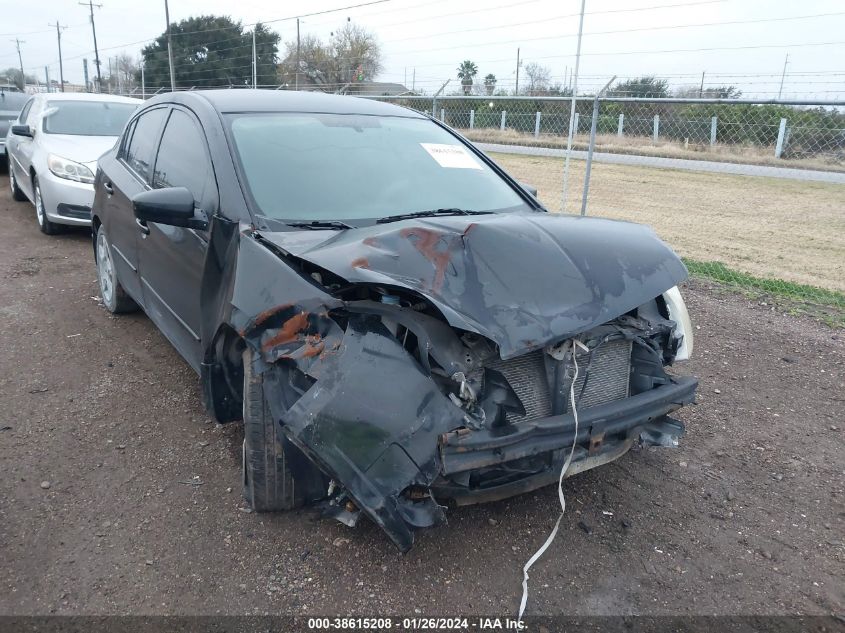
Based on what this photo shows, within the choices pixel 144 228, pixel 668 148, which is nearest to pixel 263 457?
pixel 144 228

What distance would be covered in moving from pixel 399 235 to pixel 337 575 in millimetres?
1339

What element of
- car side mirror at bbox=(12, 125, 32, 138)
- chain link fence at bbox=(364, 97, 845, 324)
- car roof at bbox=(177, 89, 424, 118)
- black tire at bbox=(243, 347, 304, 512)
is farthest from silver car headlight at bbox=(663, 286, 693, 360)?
car side mirror at bbox=(12, 125, 32, 138)

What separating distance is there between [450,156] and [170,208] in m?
1.63

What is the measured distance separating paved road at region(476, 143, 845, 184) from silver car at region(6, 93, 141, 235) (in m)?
11.2

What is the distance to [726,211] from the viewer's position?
12.9m

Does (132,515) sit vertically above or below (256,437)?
below

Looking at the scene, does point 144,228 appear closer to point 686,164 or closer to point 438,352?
point 438,352

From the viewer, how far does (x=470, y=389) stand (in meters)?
2.39

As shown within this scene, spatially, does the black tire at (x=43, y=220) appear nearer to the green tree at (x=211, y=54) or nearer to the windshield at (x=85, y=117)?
the windshield at (x=85, y=117)

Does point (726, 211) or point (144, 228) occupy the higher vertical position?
point (144, 228)

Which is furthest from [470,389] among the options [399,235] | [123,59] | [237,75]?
[123,59]

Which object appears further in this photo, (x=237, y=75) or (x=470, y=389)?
(x=237, y=75)

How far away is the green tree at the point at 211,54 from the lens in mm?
37438

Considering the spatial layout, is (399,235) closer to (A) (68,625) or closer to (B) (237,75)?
(A) (68,625)
